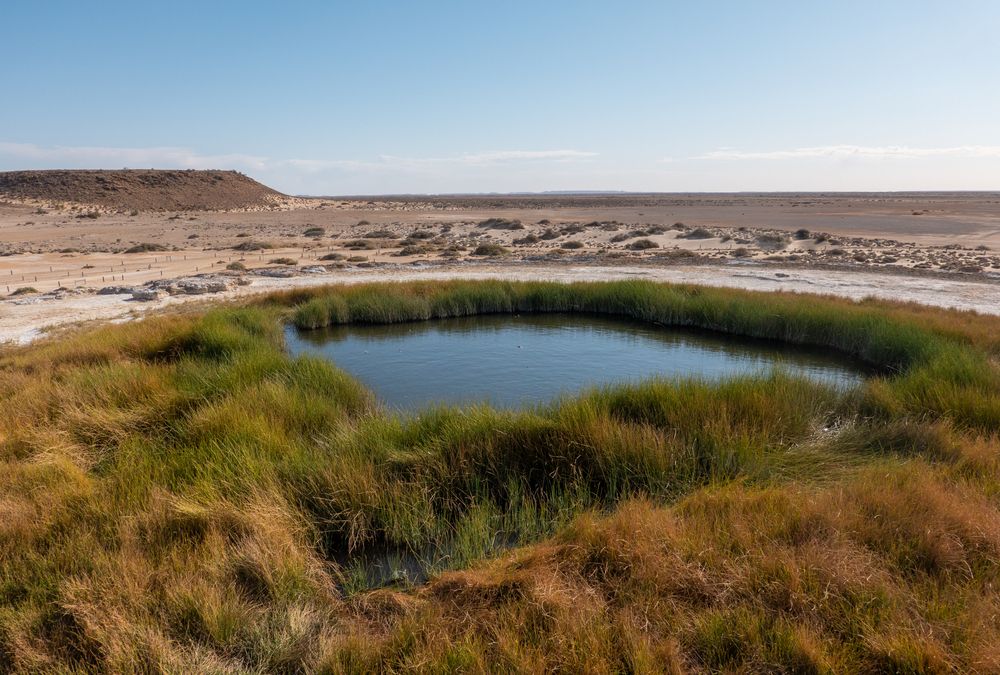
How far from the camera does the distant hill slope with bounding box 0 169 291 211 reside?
6781 cm

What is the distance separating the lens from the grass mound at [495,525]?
3.99 m

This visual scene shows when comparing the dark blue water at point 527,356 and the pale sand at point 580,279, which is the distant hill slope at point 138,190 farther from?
the dark blue water at point 527,356

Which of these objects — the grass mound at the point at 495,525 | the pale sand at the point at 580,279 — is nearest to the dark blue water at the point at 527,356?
the grass mound at the point at 495,525

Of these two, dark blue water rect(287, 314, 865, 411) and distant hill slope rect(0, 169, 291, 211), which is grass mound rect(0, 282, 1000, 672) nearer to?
dark blue water rect(287, 314, 865, 411)

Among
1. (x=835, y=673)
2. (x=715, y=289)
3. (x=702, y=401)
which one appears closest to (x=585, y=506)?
(x=702, y=401)

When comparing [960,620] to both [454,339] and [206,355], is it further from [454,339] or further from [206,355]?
[454,339]

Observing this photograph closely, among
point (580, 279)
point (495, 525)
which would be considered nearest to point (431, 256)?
point (580, 279)

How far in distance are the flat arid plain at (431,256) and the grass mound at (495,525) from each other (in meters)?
10.2

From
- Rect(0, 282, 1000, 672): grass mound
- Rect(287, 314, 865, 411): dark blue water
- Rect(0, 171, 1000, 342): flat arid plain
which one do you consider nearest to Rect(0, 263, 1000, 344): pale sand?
Rect(0, 171, 1000, 342): flat arid plain

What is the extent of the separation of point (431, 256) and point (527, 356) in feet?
60.5

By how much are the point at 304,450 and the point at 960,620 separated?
233 inches

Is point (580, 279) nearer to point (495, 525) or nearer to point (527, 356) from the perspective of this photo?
point (527, 356)

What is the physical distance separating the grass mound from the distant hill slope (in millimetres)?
69080

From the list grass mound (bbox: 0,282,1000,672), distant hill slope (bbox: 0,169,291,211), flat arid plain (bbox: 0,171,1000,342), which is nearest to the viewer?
grass mound (bbox: 0,282,1000,672)
